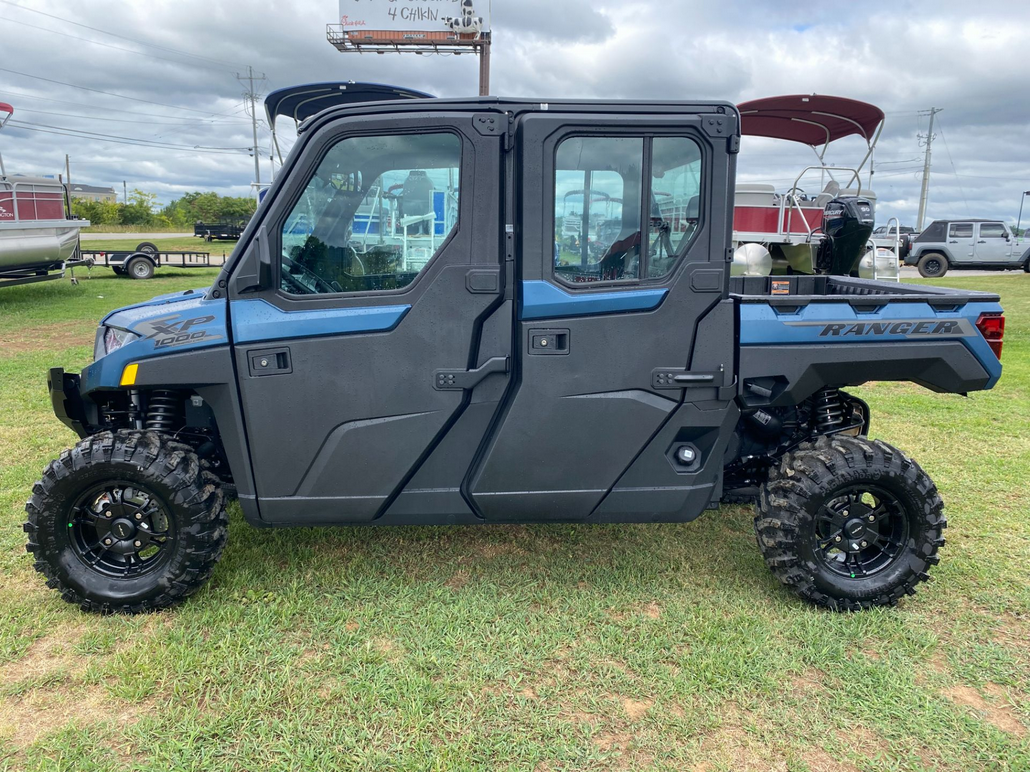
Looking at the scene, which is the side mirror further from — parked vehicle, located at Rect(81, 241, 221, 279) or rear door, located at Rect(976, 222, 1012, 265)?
rear door, located at Rect(976, 222, 1012, 265)

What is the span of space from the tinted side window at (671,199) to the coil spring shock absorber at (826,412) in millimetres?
1255

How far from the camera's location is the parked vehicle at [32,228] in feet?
44.6

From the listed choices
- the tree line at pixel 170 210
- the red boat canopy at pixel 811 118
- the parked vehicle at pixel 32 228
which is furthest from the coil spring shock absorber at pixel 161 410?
the tree line at pixel 170 210

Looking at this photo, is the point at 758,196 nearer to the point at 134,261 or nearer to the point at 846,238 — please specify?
the point at 846,238

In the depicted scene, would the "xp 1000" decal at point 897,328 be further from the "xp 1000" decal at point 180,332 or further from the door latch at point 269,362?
the "xp 1000" decal at point 180,332

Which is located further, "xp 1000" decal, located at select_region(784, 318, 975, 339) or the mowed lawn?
"xp 1000" decal, located at select_region(784, 318, 975, 339)

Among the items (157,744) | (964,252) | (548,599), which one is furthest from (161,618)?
(964,252)

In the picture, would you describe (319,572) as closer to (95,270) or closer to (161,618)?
(161,618)

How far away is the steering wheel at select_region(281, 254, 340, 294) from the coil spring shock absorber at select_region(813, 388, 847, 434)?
100 inches

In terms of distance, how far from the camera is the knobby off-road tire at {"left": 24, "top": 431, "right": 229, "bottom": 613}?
340 cm

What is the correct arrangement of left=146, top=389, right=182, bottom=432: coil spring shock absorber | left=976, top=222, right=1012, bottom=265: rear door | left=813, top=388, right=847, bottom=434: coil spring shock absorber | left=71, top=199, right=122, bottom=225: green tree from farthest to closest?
left=71, top=199, right=122, bottom=225: green tree → left=976, top=222, right=1012, bottom=265: rear door → left=813, top=388, right=847, bottom=434: coil spring shock absorber → left=146, top=389, right=182, bottom=432: coil spring shock absorber

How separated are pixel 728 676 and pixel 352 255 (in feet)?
7.91

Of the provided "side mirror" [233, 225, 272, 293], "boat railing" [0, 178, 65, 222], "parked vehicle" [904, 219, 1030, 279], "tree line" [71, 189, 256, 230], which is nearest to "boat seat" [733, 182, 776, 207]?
"side mirror" [233, 225, 272, 293]

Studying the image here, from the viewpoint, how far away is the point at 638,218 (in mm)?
3277
